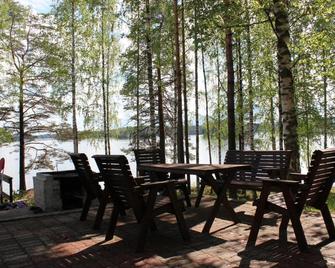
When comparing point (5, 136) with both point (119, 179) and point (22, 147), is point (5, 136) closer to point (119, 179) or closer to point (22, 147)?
point (22, 147)

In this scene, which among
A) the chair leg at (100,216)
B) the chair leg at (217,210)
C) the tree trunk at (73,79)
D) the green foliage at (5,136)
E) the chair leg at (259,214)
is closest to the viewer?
the chair leg at (259,214)

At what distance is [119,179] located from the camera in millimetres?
4402

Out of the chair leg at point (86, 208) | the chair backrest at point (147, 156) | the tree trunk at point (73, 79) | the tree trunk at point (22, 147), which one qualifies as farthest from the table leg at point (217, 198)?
the tree trunk at point (22, 147)

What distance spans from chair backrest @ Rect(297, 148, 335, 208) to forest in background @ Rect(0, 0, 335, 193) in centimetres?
835

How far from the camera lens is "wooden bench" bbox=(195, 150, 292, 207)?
5.54 m

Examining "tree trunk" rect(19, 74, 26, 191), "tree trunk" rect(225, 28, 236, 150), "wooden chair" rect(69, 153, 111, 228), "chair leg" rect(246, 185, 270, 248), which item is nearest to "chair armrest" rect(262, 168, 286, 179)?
"chair leg" rect(246, 185, 270, 248)

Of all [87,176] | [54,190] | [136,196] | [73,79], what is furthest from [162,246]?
[73,79]

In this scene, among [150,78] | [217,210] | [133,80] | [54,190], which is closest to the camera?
[217,210]

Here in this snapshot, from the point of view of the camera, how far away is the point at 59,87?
17047mm

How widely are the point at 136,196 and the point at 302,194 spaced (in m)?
1.65

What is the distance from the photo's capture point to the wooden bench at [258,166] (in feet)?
18.2

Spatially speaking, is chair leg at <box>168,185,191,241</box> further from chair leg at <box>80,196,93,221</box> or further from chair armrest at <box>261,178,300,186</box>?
chair leg at <box>80,196,93,221</box>

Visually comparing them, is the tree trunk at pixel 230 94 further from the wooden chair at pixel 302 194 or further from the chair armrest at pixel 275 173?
the wooden chair at pixel 302 194

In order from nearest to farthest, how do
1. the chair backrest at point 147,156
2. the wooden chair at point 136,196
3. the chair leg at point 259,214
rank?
the chair leg at point 259,214 < the wooden chair at point 136,196 < the chair backrest at point 147,156
